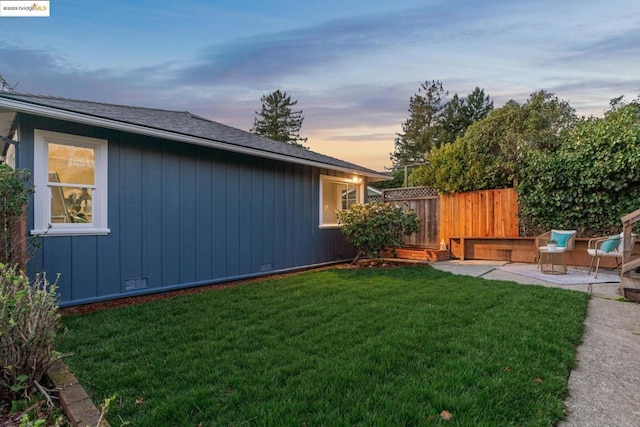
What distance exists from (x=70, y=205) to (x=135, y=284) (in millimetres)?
1424

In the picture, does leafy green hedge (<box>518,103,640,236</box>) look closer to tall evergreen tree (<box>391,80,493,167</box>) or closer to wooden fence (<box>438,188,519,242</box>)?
wooden fence (<box>438,188,519,242</box>)

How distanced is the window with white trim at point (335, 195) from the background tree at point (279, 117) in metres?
21.2

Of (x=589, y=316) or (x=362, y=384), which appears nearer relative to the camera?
(x=362, y=384)

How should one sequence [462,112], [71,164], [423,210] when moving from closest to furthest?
[71,164] → [423,210] → [462,112]

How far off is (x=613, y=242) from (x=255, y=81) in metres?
9.86

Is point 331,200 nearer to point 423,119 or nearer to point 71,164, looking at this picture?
point 71,164

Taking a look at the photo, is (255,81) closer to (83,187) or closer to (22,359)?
(83,187)

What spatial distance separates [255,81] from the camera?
11.0 metres

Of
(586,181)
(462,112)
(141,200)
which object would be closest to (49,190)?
(141,200)

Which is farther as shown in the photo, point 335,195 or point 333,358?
point 335,195

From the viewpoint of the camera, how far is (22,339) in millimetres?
2141

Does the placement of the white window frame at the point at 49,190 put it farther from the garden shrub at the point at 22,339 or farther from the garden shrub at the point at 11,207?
the garden shrub at the point at 22,339

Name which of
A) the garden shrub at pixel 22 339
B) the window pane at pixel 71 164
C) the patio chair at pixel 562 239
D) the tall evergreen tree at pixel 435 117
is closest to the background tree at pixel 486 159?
the patio chair at pixel 562 239

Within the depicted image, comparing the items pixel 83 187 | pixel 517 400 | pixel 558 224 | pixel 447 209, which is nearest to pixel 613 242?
pixel 558 224
